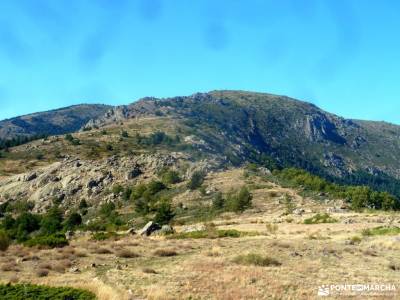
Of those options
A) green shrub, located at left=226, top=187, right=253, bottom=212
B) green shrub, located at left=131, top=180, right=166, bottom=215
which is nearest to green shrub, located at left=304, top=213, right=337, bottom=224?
green shrub, located at left=226, top=187, right=253, bottom=212

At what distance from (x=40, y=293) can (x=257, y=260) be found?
12606 millimetres

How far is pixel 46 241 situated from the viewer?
38.2 metres

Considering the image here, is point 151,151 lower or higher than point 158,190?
higher

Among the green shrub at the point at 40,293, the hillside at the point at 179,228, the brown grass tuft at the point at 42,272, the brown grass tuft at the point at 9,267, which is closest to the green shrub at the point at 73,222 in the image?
the hillside at the point at 179,228

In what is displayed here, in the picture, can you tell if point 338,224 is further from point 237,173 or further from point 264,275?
point 237,173

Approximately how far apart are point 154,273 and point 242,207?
1925 inches

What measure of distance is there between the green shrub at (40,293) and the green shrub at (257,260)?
33.3 feet

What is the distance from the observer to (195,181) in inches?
3738

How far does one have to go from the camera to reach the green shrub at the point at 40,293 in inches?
806

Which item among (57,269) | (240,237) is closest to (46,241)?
(57,269)

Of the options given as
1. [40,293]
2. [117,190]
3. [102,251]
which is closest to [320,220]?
[102,251]

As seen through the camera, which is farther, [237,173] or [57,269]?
[237,173]

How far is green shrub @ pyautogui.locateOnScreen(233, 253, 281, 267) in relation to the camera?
89.2 feet

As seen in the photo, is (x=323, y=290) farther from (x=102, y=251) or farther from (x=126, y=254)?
(x=102, y=251)
